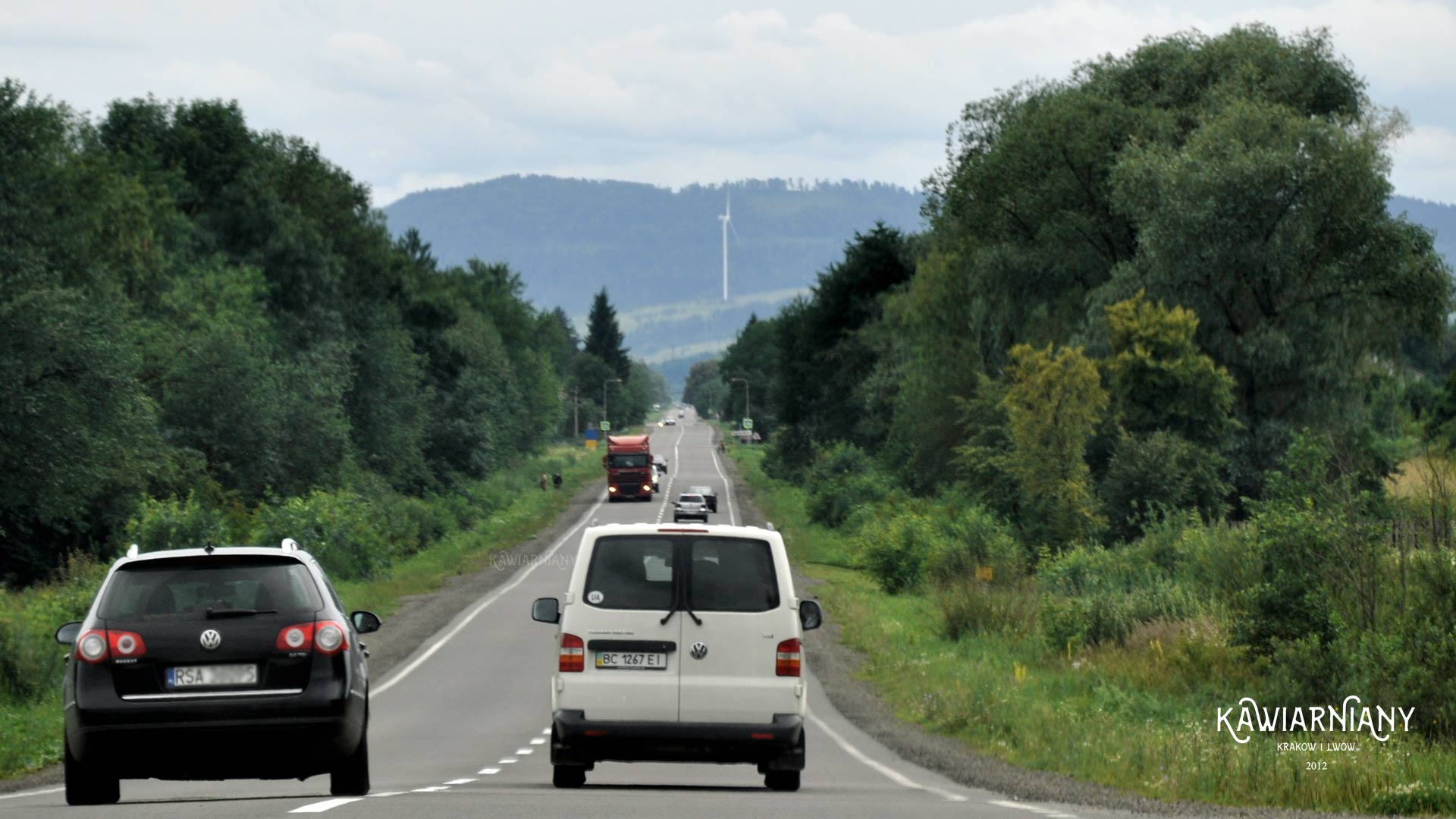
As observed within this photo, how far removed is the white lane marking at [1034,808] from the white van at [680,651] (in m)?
1.55

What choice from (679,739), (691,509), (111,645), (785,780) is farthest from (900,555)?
(111,645)

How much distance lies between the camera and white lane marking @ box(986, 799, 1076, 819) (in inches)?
429

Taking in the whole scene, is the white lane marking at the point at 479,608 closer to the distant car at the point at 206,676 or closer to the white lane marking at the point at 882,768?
the white lane marking at the point at 882,768

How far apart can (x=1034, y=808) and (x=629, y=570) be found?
3.30m

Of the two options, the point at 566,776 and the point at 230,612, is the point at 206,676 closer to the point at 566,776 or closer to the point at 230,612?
the point at 230,612

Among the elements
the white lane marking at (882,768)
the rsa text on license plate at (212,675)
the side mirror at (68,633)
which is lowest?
the white lane marking at (882,768)

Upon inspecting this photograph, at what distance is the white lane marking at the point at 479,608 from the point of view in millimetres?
26953

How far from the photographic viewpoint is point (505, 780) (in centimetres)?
1459

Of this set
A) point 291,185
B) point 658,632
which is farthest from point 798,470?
point 658,632

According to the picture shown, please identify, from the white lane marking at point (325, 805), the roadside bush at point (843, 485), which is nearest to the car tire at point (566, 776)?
the white lane marking at point (325, 805)

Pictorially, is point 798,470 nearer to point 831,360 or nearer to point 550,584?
point 831,360

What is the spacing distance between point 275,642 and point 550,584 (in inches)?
1397

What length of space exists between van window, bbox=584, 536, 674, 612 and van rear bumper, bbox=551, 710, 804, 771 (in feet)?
2.94

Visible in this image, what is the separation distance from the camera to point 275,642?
10.6 meters
